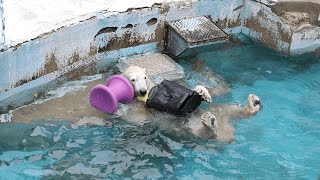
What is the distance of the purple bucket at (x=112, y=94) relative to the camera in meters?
6.18

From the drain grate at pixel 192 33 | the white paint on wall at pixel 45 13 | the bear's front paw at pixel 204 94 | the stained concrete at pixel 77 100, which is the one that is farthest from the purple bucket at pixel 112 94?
the drain grate at pixel 192 33

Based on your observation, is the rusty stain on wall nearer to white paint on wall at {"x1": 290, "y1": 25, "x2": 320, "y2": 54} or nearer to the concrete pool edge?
the concrete pool edge

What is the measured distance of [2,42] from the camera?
6.25 meters

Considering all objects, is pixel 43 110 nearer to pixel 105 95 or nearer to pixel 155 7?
pixel 105 95

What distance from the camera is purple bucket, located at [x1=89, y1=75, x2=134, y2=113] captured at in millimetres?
6184

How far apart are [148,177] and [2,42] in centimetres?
220

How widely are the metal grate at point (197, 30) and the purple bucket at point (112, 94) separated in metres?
1.61

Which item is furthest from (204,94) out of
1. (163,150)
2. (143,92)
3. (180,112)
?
(163,150)

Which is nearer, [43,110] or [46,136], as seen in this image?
[46,136]

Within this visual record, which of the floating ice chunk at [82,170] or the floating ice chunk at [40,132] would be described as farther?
the floating ice chunk at [40,132]

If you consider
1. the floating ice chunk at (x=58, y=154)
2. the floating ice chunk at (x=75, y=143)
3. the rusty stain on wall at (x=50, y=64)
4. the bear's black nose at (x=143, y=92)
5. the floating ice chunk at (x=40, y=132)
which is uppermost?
the rusty stain on wall at (x=50, y=64)

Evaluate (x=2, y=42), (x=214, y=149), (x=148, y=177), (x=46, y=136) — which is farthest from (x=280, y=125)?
(x=2, y=42)

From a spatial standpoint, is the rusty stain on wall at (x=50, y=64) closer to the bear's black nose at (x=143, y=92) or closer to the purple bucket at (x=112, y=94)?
the purple bucket at (x=112, y=94)

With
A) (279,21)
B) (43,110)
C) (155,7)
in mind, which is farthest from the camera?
(279,21)
